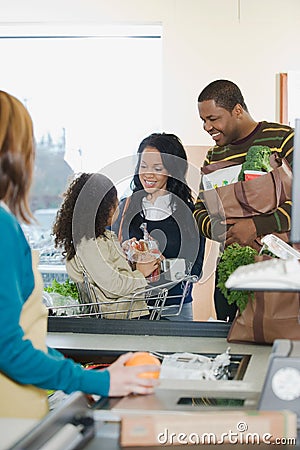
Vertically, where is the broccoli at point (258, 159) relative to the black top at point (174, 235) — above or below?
above

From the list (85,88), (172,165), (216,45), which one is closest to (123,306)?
(172,165)

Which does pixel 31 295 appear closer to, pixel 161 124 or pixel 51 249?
pixel 51 249

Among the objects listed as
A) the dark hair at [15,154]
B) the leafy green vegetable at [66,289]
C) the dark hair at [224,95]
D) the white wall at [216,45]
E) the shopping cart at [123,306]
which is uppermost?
the white wall at [216,45]

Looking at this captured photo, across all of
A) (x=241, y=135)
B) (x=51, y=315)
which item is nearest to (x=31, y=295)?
(x=51, y=315)

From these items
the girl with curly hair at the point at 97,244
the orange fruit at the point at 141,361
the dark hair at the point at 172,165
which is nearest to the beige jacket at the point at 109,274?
the girl with curly hair at the point at 97,244

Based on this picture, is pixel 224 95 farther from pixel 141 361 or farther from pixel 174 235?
pixel 141 361

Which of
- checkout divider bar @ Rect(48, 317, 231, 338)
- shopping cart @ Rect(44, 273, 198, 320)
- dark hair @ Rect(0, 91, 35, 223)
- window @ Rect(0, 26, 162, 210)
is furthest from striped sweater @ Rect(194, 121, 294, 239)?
window @ Rect(0, 26, 162, 210)

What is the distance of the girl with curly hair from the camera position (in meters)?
2.15

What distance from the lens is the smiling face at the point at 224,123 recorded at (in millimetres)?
2516

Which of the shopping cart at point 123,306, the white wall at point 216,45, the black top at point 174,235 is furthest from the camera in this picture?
the white wall at point 216,45

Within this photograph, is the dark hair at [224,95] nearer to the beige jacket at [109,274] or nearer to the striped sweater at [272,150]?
the striped sweater at [272,150]

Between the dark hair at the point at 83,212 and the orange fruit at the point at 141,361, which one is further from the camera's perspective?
the dark hair at the point at 83,212

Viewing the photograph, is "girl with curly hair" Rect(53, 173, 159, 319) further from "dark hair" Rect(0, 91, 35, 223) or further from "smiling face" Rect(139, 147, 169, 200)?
"dark hair" Rect(0, 91, 35, 223)

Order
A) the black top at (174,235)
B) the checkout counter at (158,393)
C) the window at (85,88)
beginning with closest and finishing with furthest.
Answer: the checkout counter at (158,393) < the black top at (174,235) < the window at (85,88)
